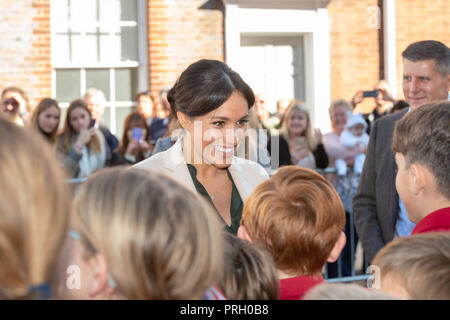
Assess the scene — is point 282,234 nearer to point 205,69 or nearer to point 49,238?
point 49,238

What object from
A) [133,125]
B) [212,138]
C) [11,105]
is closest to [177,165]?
[212,138]

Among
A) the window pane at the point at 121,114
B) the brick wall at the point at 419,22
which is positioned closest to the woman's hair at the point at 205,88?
the window pane at the point at 121,114

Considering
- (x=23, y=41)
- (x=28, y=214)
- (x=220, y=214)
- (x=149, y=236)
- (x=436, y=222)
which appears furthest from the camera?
(x=23, y=41)

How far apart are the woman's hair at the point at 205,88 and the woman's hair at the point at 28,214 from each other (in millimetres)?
2008

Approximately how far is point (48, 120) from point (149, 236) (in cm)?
504

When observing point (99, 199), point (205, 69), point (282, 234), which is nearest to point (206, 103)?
point (205, 69)

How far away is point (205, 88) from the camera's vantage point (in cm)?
317

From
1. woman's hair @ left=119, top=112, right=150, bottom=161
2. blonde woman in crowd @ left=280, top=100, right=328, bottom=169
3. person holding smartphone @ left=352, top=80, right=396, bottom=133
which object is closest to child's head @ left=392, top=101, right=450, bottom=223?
blonde woman in crowd @ left=280, top=100, right=328, bottom=169

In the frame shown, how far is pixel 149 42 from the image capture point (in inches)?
385

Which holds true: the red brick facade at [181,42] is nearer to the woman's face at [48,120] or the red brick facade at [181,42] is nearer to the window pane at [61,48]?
the window pane at [61,48]

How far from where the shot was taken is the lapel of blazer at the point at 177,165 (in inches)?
126

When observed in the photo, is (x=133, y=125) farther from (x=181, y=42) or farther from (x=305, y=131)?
(x=181, y=42)

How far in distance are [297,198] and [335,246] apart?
214 millimetres

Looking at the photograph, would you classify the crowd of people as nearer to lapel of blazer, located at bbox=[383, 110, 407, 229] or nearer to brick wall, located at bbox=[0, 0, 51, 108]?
lapel of blazer, located at bbox=[383, 110, 407, 229]
